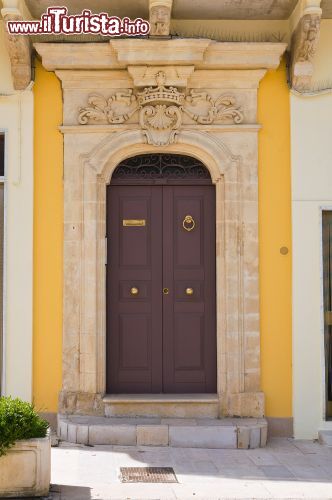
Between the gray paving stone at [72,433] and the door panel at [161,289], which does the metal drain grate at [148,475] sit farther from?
the door panel at [161,289]

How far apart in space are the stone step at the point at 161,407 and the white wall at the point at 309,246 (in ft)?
3.59

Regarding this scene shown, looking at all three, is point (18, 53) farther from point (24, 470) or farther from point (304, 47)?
point (24, 470)

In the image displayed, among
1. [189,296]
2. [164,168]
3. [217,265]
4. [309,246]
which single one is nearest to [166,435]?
[189,296]

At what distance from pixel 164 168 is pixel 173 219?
659 mm

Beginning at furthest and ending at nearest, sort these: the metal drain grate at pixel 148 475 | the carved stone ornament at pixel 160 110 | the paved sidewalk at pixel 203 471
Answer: the carved stone ornament at pixel 160 110
the metal drain grate at pixel 148 475
the paved sidewalk at pixel 203 471

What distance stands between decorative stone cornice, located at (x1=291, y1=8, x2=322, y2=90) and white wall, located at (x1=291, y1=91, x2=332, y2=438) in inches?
9.8

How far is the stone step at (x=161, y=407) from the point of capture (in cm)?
927

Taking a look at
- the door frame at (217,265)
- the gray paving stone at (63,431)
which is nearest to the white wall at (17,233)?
the door frame at (217,265)

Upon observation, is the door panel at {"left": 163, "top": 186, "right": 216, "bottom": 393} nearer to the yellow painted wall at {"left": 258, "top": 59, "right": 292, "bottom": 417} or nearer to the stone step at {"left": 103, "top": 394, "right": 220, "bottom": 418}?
the stone step at {"left": 103, "top": 394, "right": 220, "bottom": 418}

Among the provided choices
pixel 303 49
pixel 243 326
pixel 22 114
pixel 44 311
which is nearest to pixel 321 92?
pixel 303 49

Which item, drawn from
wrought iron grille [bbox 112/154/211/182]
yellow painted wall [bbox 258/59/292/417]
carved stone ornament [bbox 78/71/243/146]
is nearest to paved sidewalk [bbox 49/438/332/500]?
yellow painted wall [bbox 258/59/292/417]

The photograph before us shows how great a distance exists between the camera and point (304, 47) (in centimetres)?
927

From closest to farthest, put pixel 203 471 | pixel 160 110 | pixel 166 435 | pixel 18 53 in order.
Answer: pixel 203 471, pixel 166 435, pixel 18 53, pixel 160 110

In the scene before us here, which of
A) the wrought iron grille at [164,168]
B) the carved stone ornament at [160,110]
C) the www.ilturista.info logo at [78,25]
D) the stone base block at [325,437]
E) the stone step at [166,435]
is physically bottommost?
the stone base block at [325,437]
